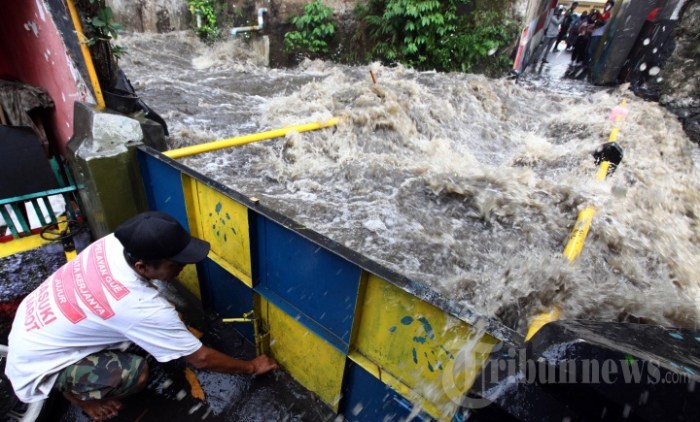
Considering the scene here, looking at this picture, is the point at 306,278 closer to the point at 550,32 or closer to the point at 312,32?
the point at 312,32

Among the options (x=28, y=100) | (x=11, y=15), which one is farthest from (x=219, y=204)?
(x=11, y=15)

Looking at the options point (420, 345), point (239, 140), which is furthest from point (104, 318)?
point (239, 140)

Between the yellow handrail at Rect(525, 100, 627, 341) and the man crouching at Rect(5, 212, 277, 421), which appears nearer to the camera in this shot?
→ the yellow handrail at Rect(525, 100, 627, 341)

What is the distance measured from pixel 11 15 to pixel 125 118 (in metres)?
2.93

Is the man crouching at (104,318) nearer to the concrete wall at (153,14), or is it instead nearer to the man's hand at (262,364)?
the man's hand at (262,364)

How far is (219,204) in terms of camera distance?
9.26ft

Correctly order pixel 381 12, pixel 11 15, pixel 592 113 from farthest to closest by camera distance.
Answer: pixel 381 12
pixel 592 113
pixel 11 15

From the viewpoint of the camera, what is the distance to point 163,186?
339cm

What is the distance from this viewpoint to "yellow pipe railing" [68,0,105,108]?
10.9 ft

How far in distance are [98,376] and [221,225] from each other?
1322 mm

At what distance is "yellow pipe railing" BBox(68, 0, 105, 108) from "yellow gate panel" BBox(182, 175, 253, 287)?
63.6 inches

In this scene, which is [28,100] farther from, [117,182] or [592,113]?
[592,113]

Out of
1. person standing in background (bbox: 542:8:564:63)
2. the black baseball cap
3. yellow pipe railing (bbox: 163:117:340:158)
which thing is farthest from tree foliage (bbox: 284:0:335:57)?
the black baseball cap

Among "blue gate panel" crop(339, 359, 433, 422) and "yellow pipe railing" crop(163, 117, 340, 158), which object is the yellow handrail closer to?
"blue gate panel" crop(339, 359, 433, 422)
